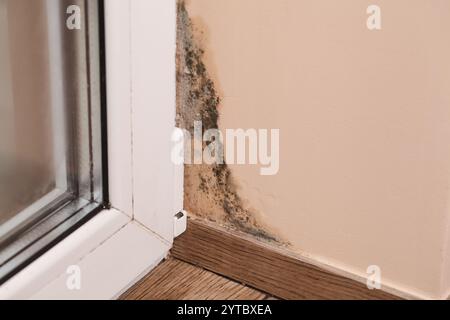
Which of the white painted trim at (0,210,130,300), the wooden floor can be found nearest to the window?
the white painted trim at (0,210,130,300)

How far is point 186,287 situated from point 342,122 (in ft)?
0.95

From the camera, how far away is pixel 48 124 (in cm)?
91

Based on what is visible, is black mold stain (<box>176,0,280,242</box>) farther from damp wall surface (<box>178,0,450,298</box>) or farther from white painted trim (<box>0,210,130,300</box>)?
white painted trim (<box>0,210,130,300</box>)

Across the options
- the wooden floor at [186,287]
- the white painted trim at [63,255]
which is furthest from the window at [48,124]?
the wooden floor at [186,287]

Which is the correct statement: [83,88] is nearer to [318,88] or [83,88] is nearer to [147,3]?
[147,3]

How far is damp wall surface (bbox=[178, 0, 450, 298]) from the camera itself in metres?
0.75

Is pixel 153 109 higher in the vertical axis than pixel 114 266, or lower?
higher

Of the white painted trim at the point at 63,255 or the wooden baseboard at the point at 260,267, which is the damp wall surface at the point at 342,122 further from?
the white painted trim at the point at 63,255

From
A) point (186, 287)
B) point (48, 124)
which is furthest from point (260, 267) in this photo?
point (48, 124)

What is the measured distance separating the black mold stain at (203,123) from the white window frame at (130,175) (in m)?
0.01

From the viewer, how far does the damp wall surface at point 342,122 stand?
0.75m

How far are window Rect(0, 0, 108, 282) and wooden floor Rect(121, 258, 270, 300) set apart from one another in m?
0.11

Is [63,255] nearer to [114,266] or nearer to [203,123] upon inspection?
[114,266]
